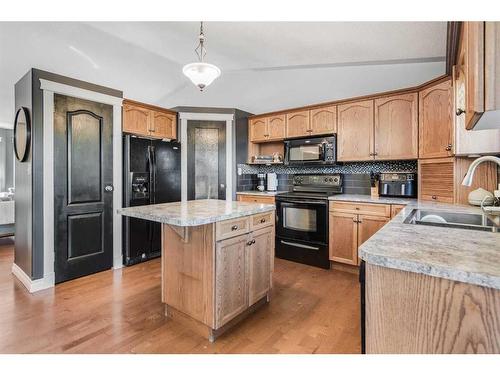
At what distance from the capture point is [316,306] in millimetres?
2318

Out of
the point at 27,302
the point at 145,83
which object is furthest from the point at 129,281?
the point at 145,83

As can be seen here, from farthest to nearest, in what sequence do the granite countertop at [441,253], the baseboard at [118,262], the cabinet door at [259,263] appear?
1. the baseboard at [118,262]
2. the cabinet door at [259,263]
3. the granite countertop at [441,253]

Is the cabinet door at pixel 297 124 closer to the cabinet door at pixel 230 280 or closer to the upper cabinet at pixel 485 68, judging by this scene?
the cabinet door at pixel 230 280

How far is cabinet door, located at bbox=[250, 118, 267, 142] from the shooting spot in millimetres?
4188

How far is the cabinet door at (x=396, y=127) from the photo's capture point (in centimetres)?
292

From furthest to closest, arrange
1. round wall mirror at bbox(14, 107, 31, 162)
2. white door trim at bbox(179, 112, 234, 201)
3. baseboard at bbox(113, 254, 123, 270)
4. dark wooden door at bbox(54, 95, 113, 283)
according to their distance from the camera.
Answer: white door trim at bbox(179, 112, 234, 201), baseboard at bbox(113, 254, 123, 270), dark wooden door at bbox(54, 95, 113, 283), round wall mirror at bbox(14, 107, 31, 162)

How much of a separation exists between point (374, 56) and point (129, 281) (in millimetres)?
3637

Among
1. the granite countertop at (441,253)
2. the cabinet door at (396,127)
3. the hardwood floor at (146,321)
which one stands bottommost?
the hardwood floor at (146,321)

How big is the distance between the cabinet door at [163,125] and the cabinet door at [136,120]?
0.09 m

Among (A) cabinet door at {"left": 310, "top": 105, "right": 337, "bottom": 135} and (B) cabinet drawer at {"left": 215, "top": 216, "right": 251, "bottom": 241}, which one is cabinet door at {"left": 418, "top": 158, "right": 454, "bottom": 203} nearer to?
(A) cabinet door at {"left": 310, "top": 105, "right": 337, "bottom": 135}

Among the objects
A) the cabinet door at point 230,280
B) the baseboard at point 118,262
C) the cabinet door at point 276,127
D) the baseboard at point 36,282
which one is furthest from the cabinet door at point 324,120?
the baseboard at point 36,282

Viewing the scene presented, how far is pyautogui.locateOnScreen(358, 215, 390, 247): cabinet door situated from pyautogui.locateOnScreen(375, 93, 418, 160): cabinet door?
2.43 feet

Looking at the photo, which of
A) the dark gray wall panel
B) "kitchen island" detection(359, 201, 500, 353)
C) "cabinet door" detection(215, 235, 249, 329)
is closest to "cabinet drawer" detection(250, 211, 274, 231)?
"cabinet door" detection(215, 235, 249, 329)

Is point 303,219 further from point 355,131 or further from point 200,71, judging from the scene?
point 200,71
